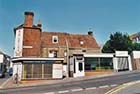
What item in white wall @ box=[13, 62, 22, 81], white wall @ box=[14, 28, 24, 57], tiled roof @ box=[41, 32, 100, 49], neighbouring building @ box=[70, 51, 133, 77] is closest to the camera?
white wall @ box=[13, 62, 22, 81]

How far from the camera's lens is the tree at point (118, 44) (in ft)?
197

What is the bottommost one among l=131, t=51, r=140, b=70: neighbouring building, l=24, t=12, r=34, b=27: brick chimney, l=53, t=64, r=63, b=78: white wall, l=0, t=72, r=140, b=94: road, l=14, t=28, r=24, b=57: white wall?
l=0, t=72, r=140, b=94: road

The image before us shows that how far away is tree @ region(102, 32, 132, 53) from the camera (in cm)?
6003

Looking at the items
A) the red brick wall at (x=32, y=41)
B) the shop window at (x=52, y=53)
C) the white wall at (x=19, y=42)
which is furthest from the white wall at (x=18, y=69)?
the shop window at (x=52, y=53)

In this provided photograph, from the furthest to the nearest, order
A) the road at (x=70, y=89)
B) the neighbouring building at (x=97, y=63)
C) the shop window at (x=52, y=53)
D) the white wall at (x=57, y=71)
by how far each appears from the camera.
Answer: the shop window at (x=52, y=53) → the neighbouring building at (x=97, y=63) → the white wall at (x=57, y=71) → the road at (x=70, y=89)

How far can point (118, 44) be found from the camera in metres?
61.0

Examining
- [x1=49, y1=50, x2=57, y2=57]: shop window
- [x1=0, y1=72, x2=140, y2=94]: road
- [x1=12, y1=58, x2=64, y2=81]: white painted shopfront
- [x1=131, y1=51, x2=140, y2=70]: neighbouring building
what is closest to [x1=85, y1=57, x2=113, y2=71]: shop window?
[x1=131, y1=51, x2=140, y2=70]: neighbouring building

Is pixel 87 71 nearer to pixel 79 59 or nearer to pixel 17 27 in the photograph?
pixel 79 59

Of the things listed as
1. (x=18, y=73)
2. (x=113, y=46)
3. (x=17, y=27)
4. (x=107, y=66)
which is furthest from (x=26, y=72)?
(x=113, y=46)

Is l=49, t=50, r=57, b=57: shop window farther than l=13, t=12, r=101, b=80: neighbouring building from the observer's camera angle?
Yes

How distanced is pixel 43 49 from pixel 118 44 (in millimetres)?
23564

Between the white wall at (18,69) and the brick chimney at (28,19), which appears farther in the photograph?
the brick chimney at (28,19)

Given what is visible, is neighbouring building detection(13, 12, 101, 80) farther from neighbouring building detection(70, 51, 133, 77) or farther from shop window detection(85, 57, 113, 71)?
shop window detection(85, 57, 113, 71)

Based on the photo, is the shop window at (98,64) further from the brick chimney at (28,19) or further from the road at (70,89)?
the road at (70,89)
